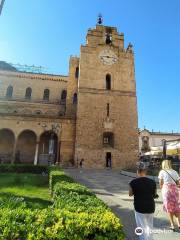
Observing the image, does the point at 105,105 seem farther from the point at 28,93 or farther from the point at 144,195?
the point at 144,195

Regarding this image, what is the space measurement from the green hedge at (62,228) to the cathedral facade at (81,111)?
80.1ft

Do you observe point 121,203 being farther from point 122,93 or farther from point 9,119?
point 122,93

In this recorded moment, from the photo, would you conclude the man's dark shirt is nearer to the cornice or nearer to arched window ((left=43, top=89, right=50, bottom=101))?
arched window ((left=43, top=89, right=50, bottom=101))

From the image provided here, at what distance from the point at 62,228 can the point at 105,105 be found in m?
32.2

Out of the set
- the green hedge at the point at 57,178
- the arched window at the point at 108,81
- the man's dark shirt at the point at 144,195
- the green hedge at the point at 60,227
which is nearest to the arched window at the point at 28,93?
the arched window at the point at 108,81

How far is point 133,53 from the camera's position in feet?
132

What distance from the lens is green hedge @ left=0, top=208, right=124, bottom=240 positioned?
3461 millimetres

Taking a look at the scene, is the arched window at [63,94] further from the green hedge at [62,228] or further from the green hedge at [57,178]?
the green hedge at [62,228]

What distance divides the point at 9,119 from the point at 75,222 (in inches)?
1184

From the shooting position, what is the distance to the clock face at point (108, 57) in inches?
1491

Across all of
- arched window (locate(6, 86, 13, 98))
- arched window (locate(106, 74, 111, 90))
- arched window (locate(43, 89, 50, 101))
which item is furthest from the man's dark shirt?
arched window (locate(6, 86, 13, 98))

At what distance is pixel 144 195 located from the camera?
4.62m

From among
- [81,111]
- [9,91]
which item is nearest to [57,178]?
[81,111]

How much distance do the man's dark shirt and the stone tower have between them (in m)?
27.4
